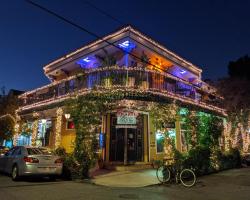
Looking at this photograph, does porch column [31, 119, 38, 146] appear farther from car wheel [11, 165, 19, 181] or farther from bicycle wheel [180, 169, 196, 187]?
bicycle wheel [180, 169, 196, 187]

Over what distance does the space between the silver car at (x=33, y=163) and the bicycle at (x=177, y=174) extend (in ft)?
14.4

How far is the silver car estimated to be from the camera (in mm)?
11156

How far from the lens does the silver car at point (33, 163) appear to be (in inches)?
439

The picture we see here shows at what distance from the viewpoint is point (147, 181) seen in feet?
39.2

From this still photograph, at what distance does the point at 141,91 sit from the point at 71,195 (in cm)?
722

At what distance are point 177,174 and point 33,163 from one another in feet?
19.3

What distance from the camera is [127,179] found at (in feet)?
40.4

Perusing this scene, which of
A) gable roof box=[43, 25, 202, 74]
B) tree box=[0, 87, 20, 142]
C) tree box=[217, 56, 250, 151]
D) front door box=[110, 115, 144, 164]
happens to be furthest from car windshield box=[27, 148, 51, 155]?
tree box=[217, 56, 250, 151]

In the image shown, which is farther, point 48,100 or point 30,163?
point 48,100

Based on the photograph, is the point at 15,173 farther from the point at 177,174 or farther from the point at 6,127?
the point at 6,127

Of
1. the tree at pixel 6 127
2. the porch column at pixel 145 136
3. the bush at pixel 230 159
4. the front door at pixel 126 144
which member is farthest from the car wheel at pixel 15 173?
the tree at pixel 6 127

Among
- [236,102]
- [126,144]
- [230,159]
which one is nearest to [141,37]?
Result: [126,144]

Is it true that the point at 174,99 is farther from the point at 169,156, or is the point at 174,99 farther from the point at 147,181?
the point at 147,181

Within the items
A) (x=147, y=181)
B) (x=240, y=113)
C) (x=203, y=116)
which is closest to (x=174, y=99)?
(x=203, y=116)
